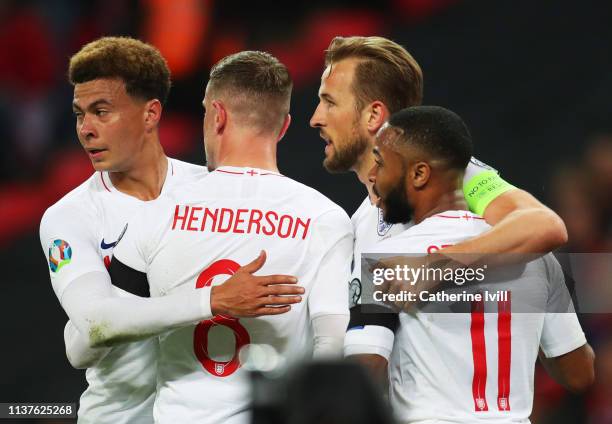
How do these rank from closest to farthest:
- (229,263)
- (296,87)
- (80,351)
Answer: (229,263) → (80,351) → (296,87)

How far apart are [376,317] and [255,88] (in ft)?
2.84

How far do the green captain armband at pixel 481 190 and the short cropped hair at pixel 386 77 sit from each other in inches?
20.7

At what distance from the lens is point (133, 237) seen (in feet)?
9.75

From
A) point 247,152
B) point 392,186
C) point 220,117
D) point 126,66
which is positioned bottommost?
point 392,186

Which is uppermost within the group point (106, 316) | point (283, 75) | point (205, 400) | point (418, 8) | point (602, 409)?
point (418, 8)

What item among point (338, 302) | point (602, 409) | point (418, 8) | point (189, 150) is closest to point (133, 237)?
point (338, 302)

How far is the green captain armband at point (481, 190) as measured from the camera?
10.0 ft

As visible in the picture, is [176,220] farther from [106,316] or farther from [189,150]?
[189,150]

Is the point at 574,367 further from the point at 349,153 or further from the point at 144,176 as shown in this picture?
the point at 144,176

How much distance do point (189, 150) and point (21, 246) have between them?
137 centimetres

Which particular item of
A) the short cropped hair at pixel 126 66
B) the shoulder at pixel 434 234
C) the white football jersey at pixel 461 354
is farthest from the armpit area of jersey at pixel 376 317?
the short cropped hair at pixel 126 66

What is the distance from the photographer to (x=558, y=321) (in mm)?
2859

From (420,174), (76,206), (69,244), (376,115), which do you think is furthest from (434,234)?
(76,206)

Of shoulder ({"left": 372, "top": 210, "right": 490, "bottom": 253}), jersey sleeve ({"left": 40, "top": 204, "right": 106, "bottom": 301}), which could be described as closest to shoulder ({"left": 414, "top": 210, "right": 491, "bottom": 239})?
shoulder ({"left": 372, "top": 210, "right": 490, "bottom": 253})
